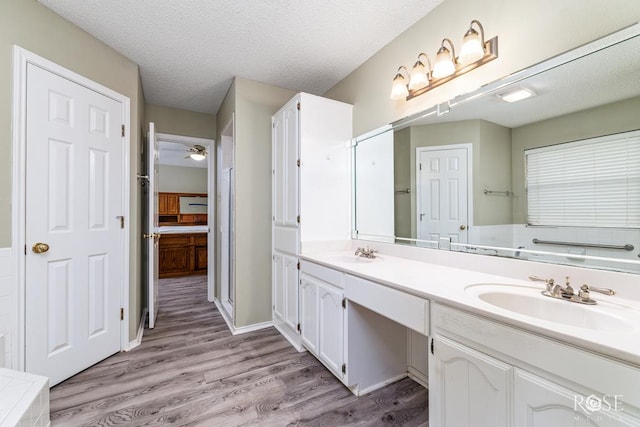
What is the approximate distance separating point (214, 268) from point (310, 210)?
205 centimetres

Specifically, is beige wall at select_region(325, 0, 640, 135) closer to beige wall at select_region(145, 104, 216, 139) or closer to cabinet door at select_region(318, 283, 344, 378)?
cabinet door at select_region(318, 283, 344, 378)

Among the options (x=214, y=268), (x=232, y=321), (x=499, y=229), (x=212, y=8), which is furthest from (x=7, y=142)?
(x=499, y=229)

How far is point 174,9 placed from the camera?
5.76ft

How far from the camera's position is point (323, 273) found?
188 centimetres

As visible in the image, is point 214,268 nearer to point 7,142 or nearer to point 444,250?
point 7,142

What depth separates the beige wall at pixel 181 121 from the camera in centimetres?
329

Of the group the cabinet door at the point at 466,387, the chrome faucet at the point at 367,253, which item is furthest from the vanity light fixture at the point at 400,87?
the cabinet door at the point at 466,387

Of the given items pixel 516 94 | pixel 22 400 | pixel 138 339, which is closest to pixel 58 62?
pixel 22 400

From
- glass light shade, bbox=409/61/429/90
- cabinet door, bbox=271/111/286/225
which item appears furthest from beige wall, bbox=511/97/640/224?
cabinet door, bbox=271/111/286/225

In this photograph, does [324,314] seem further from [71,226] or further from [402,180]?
[71,226]

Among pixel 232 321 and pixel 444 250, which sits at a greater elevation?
pixel 444 250

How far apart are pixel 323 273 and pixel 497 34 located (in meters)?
1.69

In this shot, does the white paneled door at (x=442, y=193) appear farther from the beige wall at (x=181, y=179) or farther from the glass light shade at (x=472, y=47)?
the beige wall at (x=181, y=179)

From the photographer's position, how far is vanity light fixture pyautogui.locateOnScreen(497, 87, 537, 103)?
4.36ft
